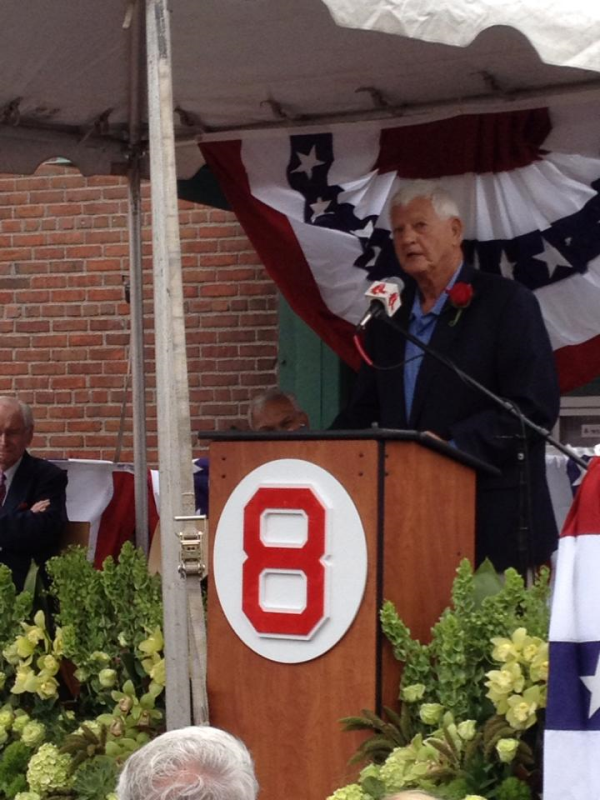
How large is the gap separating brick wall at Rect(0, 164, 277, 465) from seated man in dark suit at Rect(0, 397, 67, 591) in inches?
58.3

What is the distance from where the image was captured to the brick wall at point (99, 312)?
732 centimetres

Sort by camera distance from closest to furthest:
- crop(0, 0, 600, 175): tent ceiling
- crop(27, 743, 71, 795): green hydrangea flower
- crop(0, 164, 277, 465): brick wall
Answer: crop(27, 743, 71, 795): green hydrangea flower < crop(0, 0, 600, 175): tent ceiling < crop(0, 164, 277, 465): brick wall

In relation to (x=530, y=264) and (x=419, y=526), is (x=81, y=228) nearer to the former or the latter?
(x=530, y=264)

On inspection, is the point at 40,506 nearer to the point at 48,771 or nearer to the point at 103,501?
the point at 103,501

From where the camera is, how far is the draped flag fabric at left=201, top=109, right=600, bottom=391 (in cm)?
550

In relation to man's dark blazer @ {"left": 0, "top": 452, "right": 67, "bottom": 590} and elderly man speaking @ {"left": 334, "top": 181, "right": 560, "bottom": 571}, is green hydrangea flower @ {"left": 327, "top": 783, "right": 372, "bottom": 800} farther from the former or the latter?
man's dark blazer @ {"left": 0, "top": 452, "right": 67, "bottom": 590}

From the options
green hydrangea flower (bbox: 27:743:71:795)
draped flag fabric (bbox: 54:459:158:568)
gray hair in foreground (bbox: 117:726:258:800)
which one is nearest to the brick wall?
draped flag fabric (bbox: 54:459:158:568)

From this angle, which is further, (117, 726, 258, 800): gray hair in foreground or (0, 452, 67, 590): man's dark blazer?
(0, 452, 67, 590): man's dark blazer

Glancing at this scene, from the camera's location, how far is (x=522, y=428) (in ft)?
13.1

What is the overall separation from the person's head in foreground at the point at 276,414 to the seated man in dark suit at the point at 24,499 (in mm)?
799

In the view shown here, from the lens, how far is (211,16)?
4762 millimetres

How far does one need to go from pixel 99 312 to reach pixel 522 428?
401cm

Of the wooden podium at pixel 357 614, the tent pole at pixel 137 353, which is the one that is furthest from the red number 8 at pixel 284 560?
the tent pole at pixel 137 353

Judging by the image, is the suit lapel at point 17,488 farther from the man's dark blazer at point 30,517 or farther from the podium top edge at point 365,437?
the podium top edge at point 365,437
